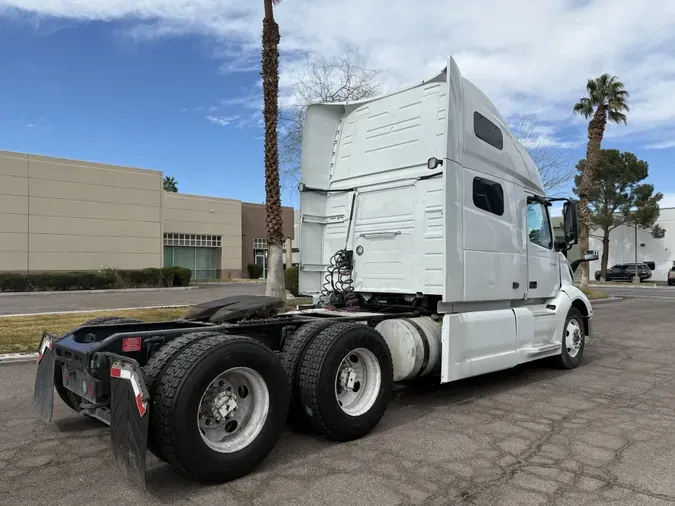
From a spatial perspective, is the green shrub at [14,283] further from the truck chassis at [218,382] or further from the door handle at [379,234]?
the door handle at [379,234]

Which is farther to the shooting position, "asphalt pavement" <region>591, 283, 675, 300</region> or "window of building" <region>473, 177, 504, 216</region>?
"asphalt pavement" <region>591, 283, 675, 300</region>

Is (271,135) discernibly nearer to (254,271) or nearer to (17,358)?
(17,358)

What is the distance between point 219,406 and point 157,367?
1.75 feet

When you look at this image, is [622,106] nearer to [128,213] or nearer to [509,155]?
[509,155]

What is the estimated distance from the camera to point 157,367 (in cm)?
371

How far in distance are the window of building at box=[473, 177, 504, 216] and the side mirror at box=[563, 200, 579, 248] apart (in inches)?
49.5

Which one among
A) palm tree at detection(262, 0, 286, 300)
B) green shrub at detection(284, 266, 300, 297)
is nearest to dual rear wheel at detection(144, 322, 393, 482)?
palm tree at detection(262, 0, 286, 300)

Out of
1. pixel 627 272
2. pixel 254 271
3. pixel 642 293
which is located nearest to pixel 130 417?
pixel 642 293

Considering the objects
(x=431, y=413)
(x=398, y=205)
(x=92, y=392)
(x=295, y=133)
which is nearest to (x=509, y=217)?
(x=398, y=205)

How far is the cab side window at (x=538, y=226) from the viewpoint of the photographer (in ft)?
24.3

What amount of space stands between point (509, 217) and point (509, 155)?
835 millimetres

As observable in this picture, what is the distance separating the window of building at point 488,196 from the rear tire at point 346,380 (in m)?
2.31

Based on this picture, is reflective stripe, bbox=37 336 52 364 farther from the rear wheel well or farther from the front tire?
the rear wheel well

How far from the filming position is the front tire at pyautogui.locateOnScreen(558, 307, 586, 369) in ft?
25.6
